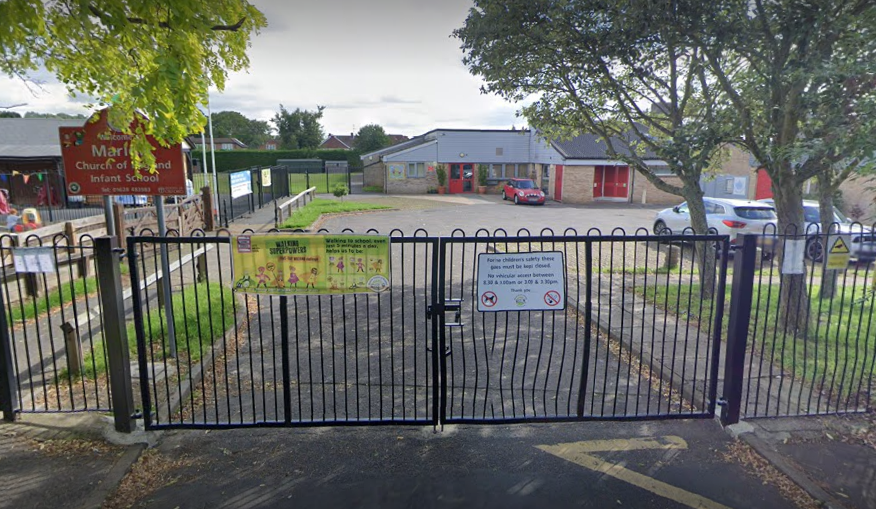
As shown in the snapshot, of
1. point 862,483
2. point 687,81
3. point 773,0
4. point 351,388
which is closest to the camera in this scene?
point 862,483

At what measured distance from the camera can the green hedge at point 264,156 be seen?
49.8 meters

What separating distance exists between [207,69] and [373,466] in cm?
416

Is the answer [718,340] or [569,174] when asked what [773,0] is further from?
[569,174]

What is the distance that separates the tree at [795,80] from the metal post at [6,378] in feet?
21.4

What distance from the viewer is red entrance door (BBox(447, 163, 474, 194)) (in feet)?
121

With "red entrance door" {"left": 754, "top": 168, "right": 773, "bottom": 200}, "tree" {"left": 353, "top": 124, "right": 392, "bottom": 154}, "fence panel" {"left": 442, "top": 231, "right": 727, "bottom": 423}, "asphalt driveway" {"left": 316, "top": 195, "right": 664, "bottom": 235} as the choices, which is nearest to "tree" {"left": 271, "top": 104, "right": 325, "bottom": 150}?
"tree" {"left": 353, "top": 124, "right": 392, "bottom": 154}

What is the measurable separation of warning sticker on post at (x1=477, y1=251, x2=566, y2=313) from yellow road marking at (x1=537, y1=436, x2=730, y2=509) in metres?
1.05

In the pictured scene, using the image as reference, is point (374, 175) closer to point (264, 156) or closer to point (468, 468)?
point (264, 156)

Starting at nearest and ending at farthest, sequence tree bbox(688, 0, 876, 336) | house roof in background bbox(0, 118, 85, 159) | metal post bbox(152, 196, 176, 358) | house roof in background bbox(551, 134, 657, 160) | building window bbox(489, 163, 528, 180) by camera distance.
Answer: tree bbox(688, 0, 876, 336) → metal post bbox(152, 196, 176, 358) → house roof in background bbox(0, 118, 85, 159) → house roof in background bbox(551, 134, 657, 160) → building window bbox(489, 163, 528, 180)

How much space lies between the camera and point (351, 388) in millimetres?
5168

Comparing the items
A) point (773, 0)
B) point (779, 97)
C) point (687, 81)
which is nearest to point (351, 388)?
point (779, 97)

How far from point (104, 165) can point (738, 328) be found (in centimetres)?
590

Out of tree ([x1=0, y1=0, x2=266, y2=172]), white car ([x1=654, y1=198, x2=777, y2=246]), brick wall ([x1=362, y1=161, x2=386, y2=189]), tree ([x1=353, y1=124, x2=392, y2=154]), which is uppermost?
tree ([x1=353, y1=124, x2=392, y2=154])

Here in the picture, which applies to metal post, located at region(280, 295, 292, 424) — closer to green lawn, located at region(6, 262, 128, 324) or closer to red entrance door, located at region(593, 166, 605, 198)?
green lawn, located at region(6, 262, 128, 324)
